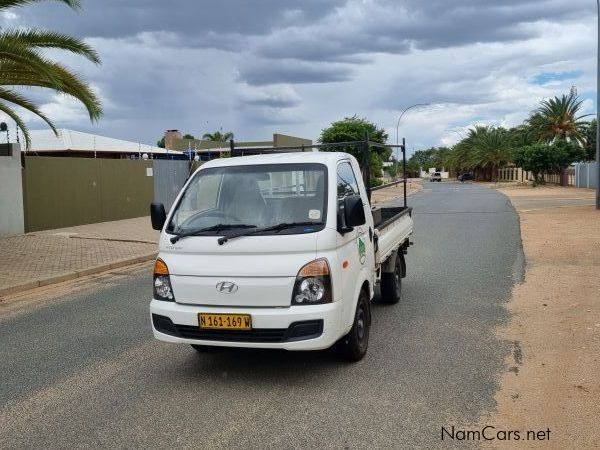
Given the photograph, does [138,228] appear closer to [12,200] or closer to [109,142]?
[12,200]

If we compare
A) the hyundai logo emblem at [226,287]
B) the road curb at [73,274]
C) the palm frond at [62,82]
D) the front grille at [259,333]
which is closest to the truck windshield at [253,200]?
the hyundai logo emblem at [226,287]

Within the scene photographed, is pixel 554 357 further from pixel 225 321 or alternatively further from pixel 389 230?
pixel 225 321

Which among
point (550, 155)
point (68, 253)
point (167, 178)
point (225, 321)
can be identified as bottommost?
point (68, 253)

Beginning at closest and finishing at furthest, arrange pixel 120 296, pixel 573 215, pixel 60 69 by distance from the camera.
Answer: pixel 120 296
pixel 60 69
pixel 573 215

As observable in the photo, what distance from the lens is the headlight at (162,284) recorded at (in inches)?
194

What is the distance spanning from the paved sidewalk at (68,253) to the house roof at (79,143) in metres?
9.30

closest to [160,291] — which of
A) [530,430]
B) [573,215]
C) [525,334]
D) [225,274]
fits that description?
[225,274]

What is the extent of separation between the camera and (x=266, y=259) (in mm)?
4688

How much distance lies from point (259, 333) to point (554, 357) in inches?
108

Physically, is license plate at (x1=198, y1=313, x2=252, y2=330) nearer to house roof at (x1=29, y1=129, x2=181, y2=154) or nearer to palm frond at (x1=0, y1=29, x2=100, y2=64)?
palm frond at (x1=0, y1=29, x2=100, y2=64)

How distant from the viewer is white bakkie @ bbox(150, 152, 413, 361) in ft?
15.1

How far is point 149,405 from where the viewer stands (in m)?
4.53

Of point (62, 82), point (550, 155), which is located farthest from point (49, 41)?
point (550, 155)

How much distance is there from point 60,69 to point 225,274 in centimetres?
882
